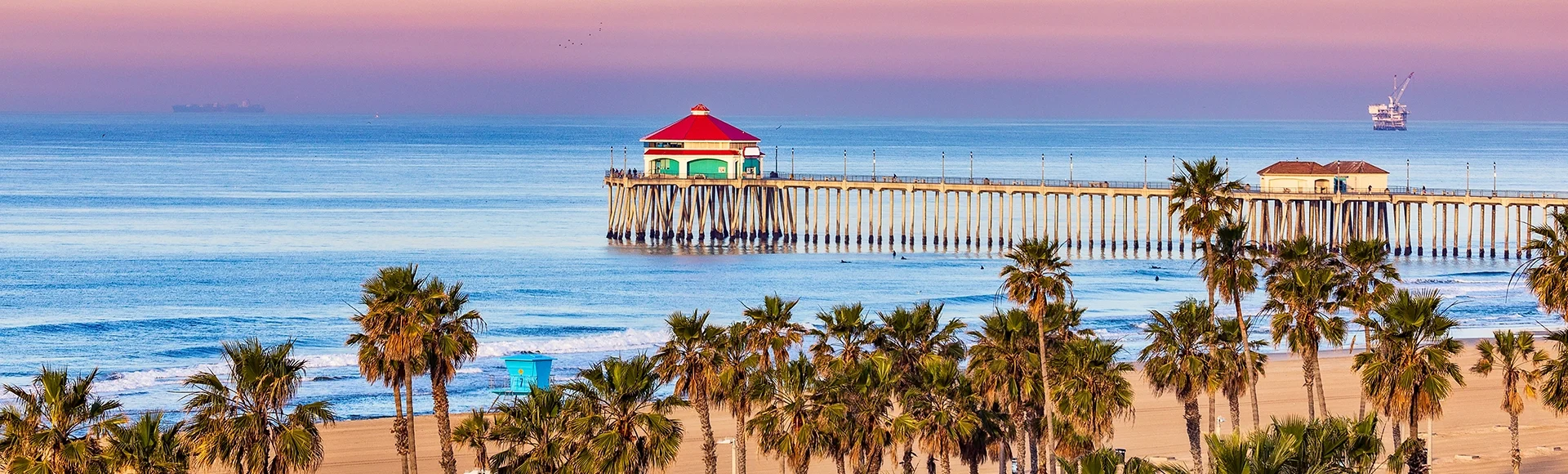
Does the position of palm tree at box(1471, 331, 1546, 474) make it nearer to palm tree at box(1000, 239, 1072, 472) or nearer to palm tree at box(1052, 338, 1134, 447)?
palm tree at box(1052, 338, 1134, 447)

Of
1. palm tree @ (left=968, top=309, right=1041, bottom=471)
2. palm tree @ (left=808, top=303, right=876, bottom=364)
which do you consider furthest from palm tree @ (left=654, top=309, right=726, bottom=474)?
palm tree @ (left=968, top=309, right=1041, bottom=471)

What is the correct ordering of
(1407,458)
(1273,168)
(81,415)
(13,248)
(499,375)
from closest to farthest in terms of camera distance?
(81,415) → (1407,458) → (499,375) → (1273,168) → (13,248)

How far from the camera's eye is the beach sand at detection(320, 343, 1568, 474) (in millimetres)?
31578

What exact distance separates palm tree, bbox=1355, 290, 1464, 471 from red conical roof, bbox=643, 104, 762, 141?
58170 millimetres

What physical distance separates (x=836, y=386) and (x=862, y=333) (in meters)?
2.56

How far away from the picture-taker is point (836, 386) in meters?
23.0

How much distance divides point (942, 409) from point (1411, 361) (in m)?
6.40

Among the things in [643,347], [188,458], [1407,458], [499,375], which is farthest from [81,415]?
[643,347]

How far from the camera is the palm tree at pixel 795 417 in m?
22.8

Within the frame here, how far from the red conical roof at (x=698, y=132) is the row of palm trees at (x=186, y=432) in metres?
60.1

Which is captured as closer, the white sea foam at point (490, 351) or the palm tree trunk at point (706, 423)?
the palm tree trunk at point (706, 423)

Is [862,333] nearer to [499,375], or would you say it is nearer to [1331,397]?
[1331,397]

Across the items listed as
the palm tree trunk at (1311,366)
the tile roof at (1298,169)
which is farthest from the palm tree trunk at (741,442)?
the tile roof at (1298,169)

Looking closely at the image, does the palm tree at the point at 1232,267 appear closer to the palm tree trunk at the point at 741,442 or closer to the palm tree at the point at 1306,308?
the palm tree at the point at 1306,308
